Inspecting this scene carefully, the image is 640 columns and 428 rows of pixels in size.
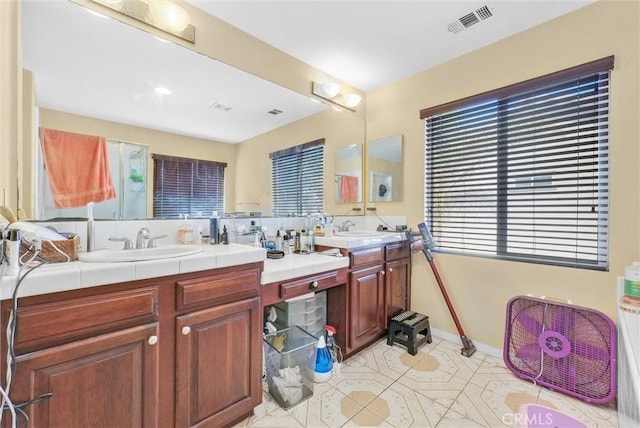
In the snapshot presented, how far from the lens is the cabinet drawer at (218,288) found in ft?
3.90

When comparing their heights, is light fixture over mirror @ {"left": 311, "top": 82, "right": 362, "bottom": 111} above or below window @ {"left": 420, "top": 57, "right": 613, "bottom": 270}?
above

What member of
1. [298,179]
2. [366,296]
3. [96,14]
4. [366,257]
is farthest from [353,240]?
[96,14]

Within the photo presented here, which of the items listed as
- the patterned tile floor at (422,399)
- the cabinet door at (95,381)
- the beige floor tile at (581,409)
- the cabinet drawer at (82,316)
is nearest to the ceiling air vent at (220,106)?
the cabinet drawer at (82,316)

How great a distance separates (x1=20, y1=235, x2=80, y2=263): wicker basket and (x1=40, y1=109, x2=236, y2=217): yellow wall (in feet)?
1.64

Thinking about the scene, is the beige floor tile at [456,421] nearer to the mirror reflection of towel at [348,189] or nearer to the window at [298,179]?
the window at [298,179]

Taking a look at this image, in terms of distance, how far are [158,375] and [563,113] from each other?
2.80 m

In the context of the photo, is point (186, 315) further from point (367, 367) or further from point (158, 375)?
point (367, 367)

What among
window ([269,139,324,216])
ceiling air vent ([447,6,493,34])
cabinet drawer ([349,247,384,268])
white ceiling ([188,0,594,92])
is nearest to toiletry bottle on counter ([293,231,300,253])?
window ([269,139,324,216])

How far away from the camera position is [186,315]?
1.20 meters

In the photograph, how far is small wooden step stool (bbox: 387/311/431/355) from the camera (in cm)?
219

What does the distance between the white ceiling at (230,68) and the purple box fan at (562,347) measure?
6.52ft

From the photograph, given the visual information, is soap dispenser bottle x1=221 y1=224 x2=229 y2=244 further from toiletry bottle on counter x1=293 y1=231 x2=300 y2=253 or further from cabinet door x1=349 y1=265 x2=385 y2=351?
cabinet door x1=349 y1=265 x2=385 y2=351

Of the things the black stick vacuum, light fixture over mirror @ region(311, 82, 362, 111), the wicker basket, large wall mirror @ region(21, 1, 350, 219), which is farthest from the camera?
light fixture over mirror @ region(311, 82, 362, 111)

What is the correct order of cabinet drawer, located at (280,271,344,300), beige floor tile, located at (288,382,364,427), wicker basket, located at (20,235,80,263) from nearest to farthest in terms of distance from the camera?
1. wicker basket, located at (20,235,80,263)
2. beige floor tile, located at (288,382,364,427)
3. cabinet drawer, located at (280,271,344,300)
